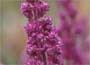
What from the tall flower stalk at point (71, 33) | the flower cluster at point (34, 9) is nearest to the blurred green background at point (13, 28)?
the tall flower stalk at point (71, 33)

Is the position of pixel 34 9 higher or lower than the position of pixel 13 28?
higher

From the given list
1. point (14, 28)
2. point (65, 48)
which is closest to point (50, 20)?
point (65, 48)

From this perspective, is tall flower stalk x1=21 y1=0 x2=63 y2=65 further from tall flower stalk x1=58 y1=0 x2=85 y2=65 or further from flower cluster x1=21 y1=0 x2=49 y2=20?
tall flower stalk x1=58 y1=0 x2=85 y2=65

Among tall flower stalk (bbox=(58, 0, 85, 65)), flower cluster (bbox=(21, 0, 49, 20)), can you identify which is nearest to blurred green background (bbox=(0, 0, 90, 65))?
tall flower stalk (bbox=(58, 0, 85, 65))

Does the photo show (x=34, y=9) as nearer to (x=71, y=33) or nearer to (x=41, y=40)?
(x=41, y=40)

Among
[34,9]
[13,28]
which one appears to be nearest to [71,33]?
[34,9]

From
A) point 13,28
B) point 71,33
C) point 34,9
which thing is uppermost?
point 34,9

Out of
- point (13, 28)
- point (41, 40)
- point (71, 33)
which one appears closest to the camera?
point (41, 40)

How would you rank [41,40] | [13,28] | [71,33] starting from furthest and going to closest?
[13,28] → [71,33] → [41,40]
